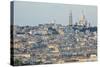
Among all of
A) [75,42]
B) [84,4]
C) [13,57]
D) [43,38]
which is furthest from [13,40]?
[84,4]

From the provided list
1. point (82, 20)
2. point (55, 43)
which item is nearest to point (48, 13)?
point (55, 43)

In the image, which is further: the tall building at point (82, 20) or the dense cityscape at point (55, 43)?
the tall building at point (82, 20)

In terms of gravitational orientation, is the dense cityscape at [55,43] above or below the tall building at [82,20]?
below

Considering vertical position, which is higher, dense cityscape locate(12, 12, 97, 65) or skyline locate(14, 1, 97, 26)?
skyline locate(14, 1, 97, 26)

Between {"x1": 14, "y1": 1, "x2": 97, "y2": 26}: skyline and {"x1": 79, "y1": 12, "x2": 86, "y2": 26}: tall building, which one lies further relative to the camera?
{"x1": 79, "y1": 12, "x2": 86, "y2": 26}: tall building

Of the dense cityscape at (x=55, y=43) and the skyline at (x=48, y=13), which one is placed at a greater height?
the skyline at (x=48, y=13)
